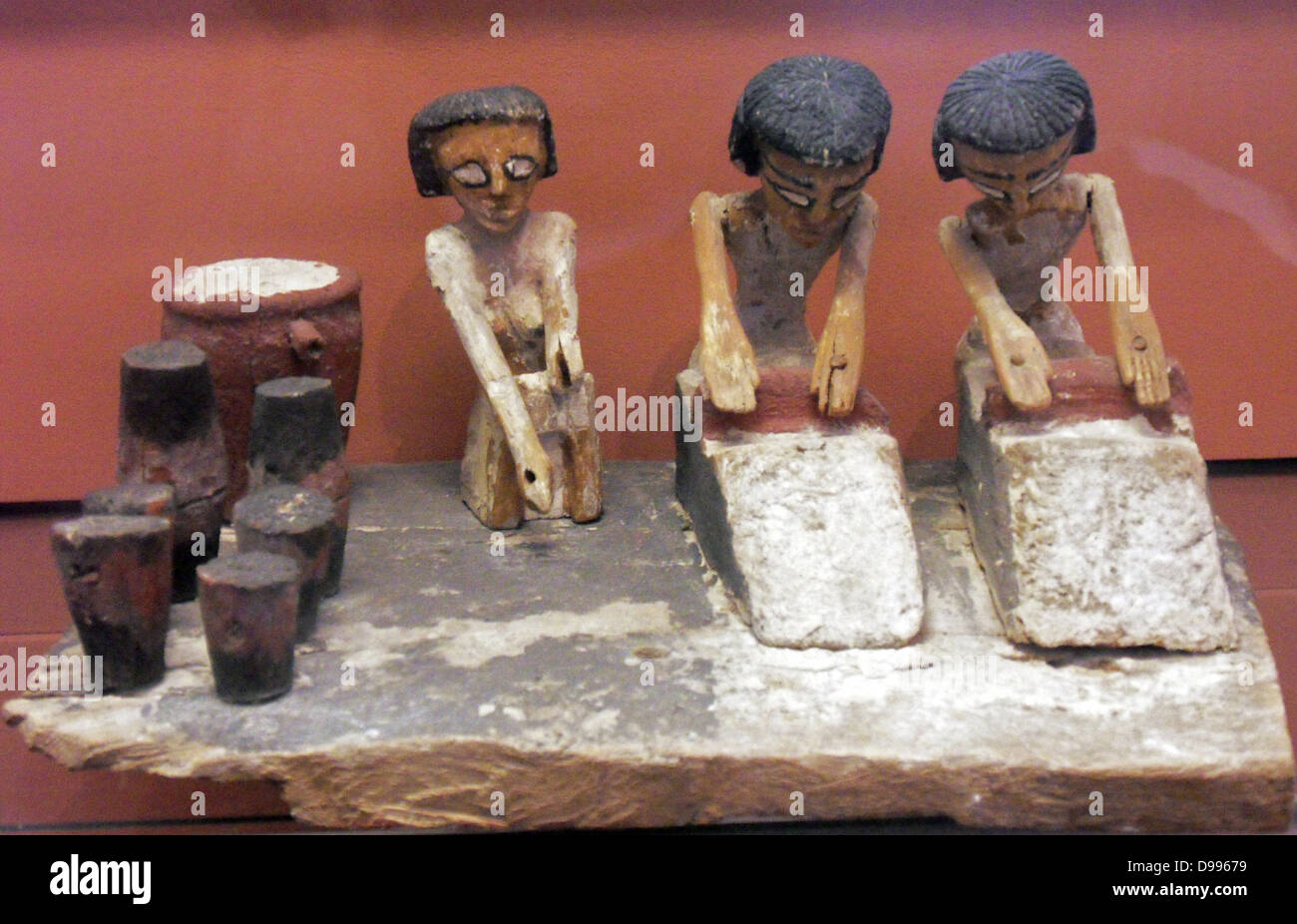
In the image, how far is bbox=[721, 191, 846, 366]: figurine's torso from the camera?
2.68 metres

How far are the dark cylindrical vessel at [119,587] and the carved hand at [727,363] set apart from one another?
0.95 meters

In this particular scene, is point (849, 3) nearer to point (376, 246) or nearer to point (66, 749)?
point (376, 246)

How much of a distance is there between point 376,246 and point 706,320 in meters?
0.85

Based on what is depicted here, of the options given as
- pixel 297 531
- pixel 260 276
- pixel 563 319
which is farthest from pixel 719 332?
pixel 260 276

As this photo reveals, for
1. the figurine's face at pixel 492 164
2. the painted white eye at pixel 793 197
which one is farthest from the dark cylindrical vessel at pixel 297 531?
the painted white eye at pixel 793 197

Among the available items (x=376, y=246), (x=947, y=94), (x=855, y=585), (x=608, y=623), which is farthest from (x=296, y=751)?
(x=947, y=94)

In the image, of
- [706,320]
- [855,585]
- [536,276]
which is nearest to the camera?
[855,585]

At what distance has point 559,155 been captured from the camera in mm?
3018

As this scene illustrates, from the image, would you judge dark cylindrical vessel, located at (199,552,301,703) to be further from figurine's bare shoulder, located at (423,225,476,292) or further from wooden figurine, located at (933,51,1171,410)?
wooden figurine, located at (933,51,1171,410)

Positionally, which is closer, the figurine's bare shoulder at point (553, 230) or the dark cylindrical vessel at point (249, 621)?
the dark cylindrical vessel at point (249, 621)

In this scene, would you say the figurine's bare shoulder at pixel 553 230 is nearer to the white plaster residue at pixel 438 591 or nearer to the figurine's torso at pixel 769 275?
the figurine's torso at pixel 769 275

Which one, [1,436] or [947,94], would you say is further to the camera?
[1,436]

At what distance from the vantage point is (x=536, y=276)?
281cm

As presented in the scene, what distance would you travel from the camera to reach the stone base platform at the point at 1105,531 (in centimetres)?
236
